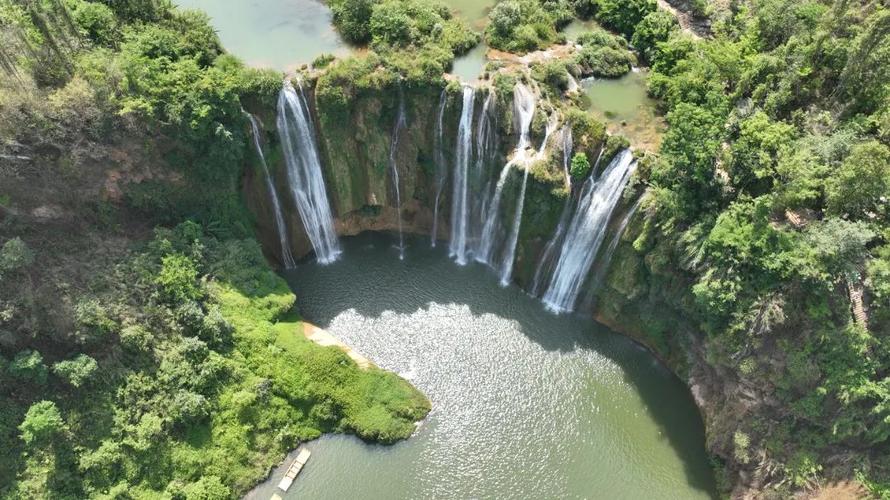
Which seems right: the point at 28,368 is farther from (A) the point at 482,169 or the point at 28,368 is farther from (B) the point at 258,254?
(A) the point at 482,169

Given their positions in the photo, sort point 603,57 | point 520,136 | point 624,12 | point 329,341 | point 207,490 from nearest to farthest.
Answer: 1. point 207,490
2. point 329,341
3. point 520,136
4. point 603,57
5. point 624,12

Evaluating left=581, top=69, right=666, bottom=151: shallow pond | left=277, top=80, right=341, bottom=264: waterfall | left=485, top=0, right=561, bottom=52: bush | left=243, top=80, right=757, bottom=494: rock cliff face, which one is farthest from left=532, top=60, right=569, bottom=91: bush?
left=277, top=80, right=341, bottom=264: waterfall

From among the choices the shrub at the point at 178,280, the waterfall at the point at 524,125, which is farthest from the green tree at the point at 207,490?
the waterfall at the point at 524,125

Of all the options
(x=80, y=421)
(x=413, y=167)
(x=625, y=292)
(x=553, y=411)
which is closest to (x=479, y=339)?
(x=553, y=411)

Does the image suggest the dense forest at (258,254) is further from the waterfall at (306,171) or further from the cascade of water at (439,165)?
the cascade of water at (439,165)

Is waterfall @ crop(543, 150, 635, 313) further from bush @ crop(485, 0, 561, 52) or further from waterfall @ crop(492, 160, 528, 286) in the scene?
bush @ crop(485, 0, 561, 52)

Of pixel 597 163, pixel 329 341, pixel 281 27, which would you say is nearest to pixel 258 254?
pixel 329 341

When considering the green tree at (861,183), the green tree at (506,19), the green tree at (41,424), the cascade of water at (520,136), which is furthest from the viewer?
the green tree at (506,19)
